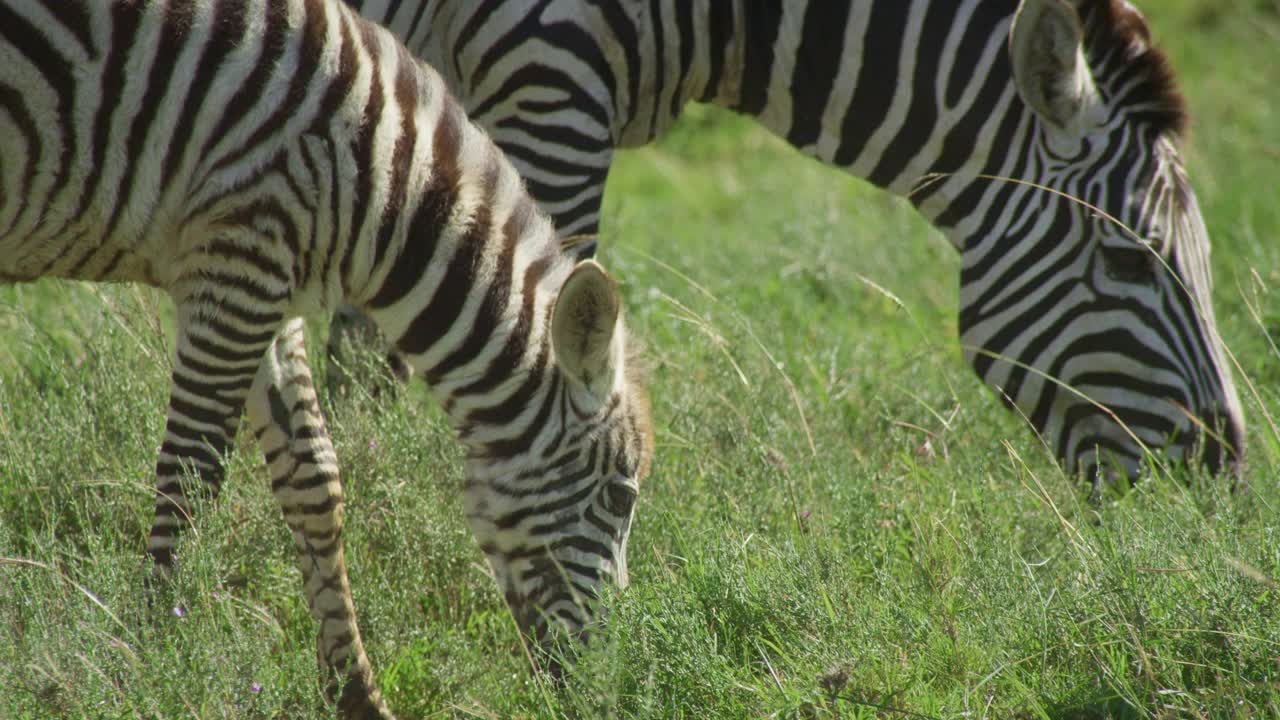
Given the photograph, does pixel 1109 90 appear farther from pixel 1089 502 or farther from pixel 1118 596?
pixel 1118 596

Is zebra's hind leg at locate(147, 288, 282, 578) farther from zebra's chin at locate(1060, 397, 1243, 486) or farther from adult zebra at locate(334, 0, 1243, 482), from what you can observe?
zebra's chin at locate(1060, 397, 1243, 486)

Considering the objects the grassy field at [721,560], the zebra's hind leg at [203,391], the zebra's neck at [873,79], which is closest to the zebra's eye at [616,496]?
the grassy field at [721,560]

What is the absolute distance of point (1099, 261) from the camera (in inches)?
188

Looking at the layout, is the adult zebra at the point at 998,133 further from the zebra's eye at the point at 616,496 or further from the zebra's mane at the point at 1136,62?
the zebra's eye at the point at 616,496

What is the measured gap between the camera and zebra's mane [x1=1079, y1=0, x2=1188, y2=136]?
4.79 m

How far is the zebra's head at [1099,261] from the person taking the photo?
15.2 ft

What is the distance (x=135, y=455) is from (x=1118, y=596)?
3.26m

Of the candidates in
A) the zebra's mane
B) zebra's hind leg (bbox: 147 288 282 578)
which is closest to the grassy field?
zebra's hind leg (bbox: 147 288 282 578)

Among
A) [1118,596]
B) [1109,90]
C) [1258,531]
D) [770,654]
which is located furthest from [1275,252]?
[770,654]

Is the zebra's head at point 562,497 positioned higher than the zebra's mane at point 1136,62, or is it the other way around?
the zebra's mane at point 1136,62

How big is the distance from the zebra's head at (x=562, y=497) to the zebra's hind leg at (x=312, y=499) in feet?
1.73

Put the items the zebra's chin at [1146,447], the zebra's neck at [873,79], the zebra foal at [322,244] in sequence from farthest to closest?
the zebra's neck at [873,79] → the zebra's chin at [1146,447] → the zebra foal at [322,244]

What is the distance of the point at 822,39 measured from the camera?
5125 mm

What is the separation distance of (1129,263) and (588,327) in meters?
2.28
